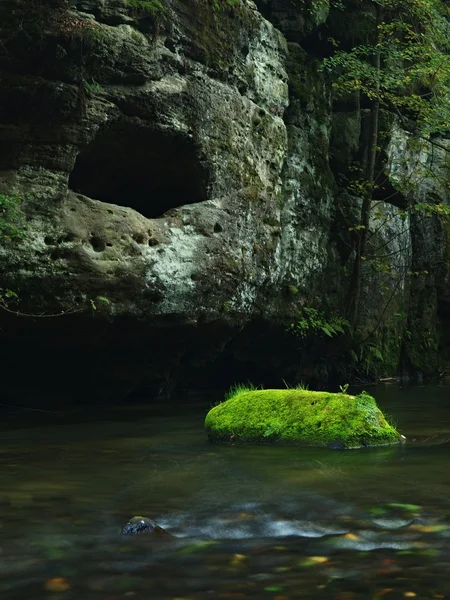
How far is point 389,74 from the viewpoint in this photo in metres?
19.0

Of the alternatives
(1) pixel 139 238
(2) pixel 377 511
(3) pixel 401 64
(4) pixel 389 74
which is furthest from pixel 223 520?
(3) pixel 401 64

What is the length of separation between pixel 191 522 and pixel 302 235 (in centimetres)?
1279

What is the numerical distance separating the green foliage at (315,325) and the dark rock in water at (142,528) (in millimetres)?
12210

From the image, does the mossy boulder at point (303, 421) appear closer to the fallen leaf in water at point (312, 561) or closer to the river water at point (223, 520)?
the river water at point (223, 520)

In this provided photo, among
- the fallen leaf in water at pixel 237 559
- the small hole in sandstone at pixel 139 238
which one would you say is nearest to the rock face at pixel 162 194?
the small hole in sandstone at pixel 139 238

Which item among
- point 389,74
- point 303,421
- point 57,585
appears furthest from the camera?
point 389,74

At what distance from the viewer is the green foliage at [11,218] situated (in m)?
11.6

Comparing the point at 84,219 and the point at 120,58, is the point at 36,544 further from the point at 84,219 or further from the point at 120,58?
the point at 120,58

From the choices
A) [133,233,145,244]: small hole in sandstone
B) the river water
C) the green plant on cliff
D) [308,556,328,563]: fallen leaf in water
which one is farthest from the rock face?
[308,556,328,563]: fallen leaf in water

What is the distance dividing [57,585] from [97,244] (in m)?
9.10

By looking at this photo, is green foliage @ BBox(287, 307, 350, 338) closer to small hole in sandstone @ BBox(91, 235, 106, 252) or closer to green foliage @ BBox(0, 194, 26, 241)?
small hole in sandstone @ BBox(91, 235, 106, 252)

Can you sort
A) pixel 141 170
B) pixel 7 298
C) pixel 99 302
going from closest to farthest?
1. pixel 7 298
2. pixel 99 302
3. pixel 141 170

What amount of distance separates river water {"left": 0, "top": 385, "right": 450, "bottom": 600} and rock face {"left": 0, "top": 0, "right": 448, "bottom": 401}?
Result: 3686 mm

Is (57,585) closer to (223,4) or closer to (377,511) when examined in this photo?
(377,511)
